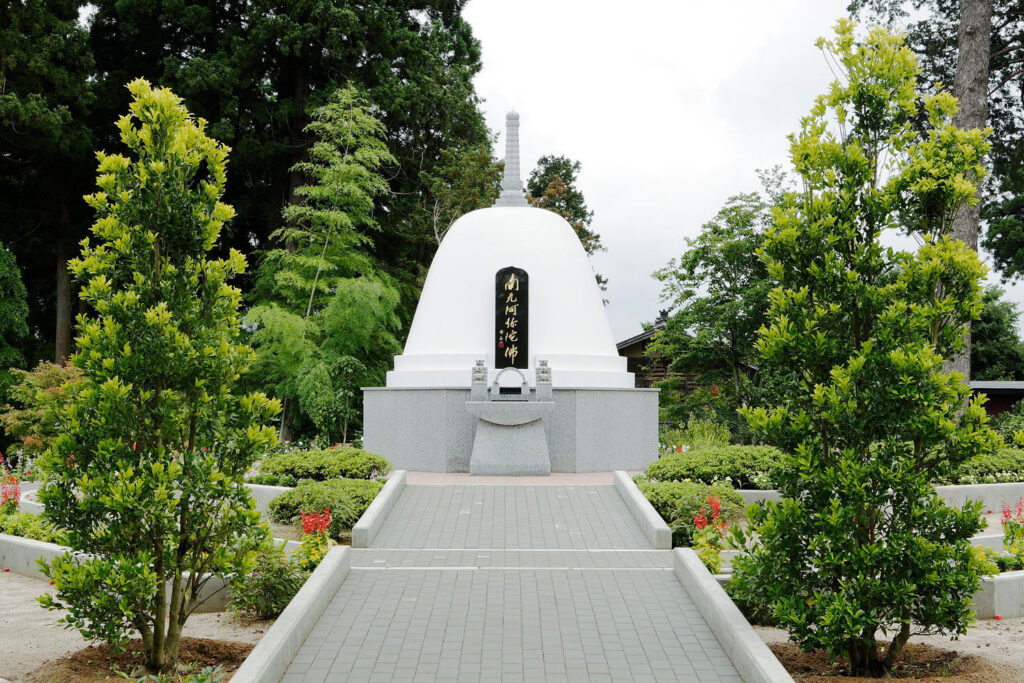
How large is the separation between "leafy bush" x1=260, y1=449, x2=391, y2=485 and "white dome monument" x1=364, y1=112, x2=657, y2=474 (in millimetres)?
2587

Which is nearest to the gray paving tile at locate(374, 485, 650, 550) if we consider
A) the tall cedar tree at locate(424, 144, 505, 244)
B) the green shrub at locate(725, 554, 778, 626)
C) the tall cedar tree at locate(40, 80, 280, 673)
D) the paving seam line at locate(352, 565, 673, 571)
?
the paving seam line at locate(352, 565, 673, 571)

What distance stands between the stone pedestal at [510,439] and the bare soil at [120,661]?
905cm

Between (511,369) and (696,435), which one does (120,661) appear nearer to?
(511,369)

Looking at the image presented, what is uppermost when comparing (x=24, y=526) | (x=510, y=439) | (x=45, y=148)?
(x=45, y=148)

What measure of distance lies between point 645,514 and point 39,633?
659 centimetres

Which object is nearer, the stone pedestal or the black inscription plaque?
the stone pedestal

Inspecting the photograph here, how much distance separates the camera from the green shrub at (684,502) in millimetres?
9867

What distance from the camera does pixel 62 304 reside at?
992 inches

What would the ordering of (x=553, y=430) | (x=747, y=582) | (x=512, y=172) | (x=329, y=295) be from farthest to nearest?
1. (x=329, y=295)
2. (x=512, y=172)
3. (x=553, y=430)
4. (x=747, y=582)

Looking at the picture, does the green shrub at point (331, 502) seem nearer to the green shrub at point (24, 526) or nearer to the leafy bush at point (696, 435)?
the green shrub at point (24, 526)

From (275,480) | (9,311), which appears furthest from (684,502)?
(9,311)

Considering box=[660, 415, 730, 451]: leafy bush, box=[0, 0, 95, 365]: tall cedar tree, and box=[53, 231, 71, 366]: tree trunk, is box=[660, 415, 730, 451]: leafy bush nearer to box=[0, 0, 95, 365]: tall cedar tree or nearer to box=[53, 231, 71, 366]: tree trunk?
box=[0, 0, 95, 365]: tall cedar tree

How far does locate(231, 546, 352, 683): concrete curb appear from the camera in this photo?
5348mm

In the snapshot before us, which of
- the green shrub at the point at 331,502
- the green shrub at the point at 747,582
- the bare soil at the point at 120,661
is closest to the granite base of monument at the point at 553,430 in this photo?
the green shrub at the point at 331,502
